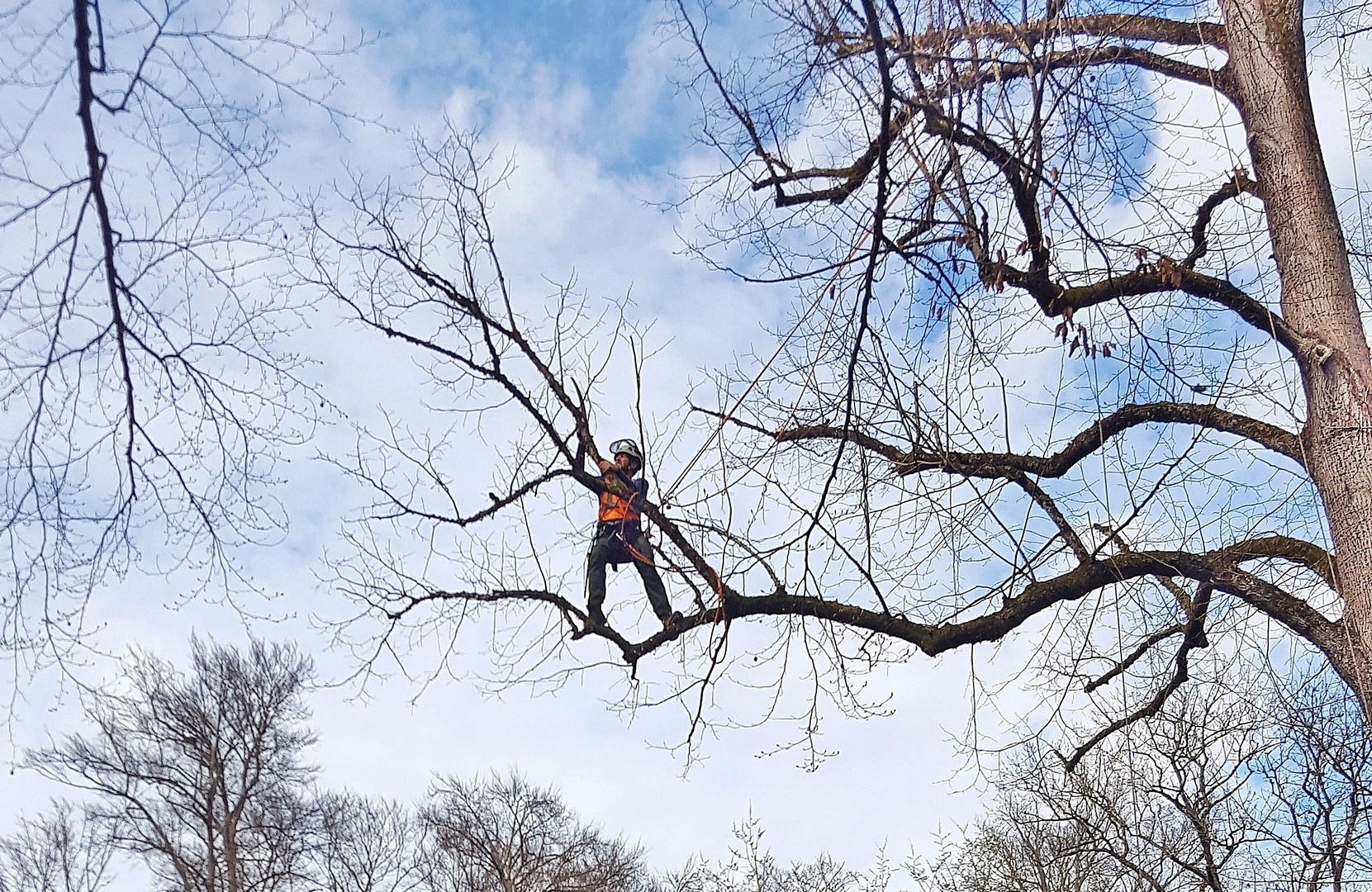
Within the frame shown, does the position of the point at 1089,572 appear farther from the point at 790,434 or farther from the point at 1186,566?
the point at 790,434

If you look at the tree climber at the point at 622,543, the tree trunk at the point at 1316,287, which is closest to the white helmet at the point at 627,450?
the tree climber at the point at 622,543

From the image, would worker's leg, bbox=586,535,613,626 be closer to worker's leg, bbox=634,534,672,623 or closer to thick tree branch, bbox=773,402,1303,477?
worker's leg, bbox=634,534,672,623

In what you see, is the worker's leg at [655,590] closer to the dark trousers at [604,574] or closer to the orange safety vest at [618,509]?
the dark trousers at [604,574]

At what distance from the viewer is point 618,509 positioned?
521 cm

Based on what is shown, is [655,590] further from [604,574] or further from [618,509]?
[618,509]

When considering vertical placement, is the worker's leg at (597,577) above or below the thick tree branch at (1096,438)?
below

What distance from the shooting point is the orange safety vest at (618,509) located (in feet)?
16.6

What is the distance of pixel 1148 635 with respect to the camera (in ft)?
17.9

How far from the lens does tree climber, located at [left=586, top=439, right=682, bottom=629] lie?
5.04 meters

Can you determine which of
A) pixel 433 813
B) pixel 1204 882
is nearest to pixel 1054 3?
pixel 1204 882

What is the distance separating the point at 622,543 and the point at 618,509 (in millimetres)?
148

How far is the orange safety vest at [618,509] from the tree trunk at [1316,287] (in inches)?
106

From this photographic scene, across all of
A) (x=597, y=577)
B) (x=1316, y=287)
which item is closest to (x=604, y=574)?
(x=597, y=577)

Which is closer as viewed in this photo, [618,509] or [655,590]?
[618,509]
